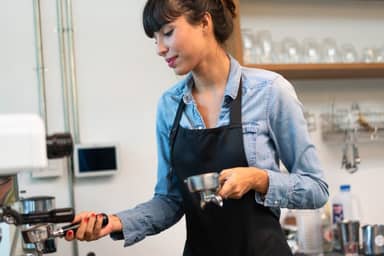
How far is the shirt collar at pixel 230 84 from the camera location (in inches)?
57.8

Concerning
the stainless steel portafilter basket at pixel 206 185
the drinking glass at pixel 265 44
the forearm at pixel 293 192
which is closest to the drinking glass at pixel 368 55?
the drinking glass at pixel 265 44

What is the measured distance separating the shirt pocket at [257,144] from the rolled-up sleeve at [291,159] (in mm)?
21

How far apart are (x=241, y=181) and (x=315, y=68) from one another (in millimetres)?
1157

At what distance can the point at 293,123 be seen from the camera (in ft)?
4.57

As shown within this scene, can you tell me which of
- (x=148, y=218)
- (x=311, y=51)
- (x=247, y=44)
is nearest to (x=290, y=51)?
(x=311, y=51)

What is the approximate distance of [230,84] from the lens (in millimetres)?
1481

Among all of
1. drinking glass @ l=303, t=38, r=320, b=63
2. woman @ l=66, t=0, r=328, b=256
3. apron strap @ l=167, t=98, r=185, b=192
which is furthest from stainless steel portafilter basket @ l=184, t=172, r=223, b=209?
drinking glass @ l=303, t=38, r=320, b=63

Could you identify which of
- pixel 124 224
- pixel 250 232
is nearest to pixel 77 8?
pixel 124 224

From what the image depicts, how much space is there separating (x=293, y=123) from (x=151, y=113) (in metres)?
0.89

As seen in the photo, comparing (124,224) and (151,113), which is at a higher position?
(151,113)

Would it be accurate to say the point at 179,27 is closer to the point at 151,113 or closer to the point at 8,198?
the point at 8,198

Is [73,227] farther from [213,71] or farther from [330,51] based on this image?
[330,51]

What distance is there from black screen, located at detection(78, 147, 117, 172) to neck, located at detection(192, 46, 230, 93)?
25.8 inches

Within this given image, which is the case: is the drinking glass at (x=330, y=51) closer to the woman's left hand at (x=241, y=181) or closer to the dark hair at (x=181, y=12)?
the dark hair at (x=181, y=12)
